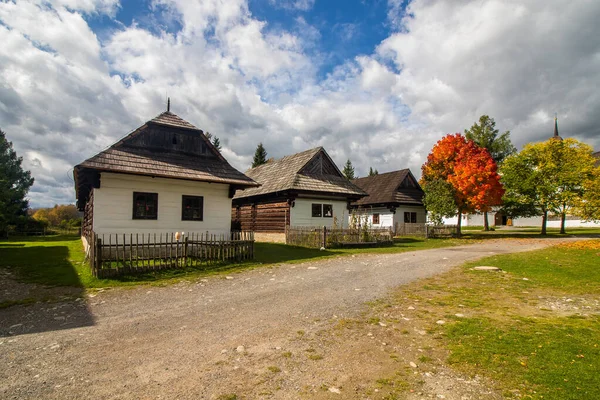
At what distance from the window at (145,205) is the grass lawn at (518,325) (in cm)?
1199

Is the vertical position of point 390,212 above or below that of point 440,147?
below

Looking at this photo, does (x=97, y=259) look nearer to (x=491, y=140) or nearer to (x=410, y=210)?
(x=410, y=210)

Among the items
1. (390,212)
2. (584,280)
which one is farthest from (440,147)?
(584,280)

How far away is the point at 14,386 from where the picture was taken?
3.77 meters

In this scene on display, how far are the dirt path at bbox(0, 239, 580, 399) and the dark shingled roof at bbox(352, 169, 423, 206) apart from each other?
26.4 m

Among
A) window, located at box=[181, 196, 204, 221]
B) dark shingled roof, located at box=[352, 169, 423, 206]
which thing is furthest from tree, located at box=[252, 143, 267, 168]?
window, located at box=[181, 196, 204, 221]

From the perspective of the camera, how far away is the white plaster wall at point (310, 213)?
23.5 meters

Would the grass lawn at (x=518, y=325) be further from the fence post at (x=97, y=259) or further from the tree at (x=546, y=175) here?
the tree at (x=546, y=175)

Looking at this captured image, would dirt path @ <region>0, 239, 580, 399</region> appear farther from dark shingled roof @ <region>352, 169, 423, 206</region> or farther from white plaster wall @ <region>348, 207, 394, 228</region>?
dark shingled roof @ <region>352, 169, 423, 206</region>

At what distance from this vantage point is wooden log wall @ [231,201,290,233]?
Result: 937 inches

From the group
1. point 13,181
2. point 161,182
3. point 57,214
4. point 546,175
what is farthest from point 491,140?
point 57,214

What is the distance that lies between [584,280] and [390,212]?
80.6ft

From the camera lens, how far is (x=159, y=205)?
1530 centimetres

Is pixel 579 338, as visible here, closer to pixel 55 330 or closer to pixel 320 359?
pixel 320 359
